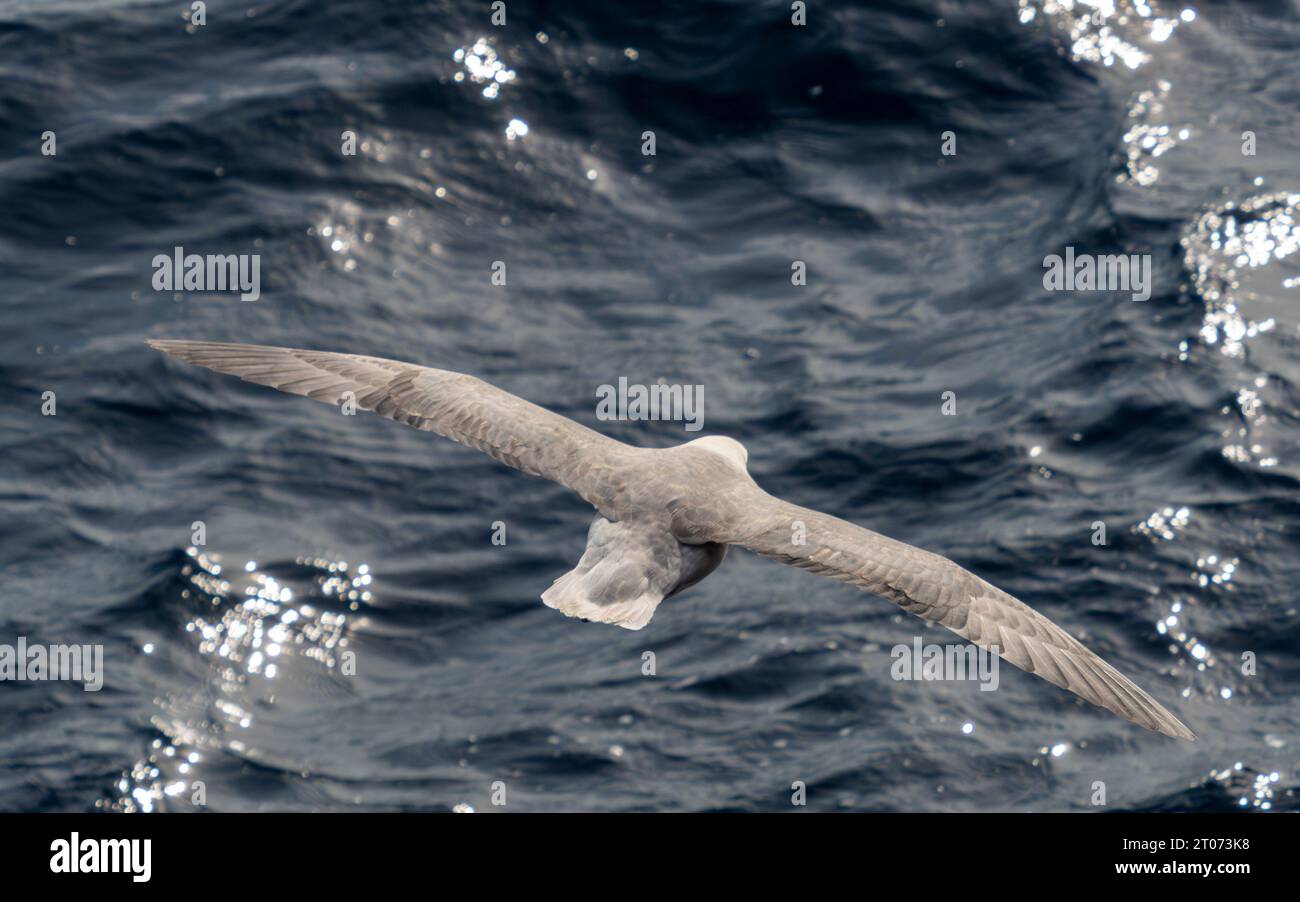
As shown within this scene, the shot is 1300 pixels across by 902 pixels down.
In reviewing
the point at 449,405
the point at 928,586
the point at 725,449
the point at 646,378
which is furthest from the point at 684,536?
the point at 646,378

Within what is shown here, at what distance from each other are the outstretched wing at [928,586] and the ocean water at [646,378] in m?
3.55

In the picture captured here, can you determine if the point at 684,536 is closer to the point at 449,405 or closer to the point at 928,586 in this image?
the point at 928,586

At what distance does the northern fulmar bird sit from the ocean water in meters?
3.54

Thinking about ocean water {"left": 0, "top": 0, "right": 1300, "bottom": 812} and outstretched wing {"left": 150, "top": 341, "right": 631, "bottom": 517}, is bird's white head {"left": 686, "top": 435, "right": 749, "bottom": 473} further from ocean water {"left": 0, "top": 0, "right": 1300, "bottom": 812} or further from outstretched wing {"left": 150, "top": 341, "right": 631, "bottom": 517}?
ocean water {"left": 0, "top": 0, "right": 1300, "bottom": 812}

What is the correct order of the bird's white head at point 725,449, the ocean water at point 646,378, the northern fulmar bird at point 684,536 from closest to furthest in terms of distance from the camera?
the northern fulmar bird at point 684,536, the bird's white head at point 725,449, the ocean water at point 646,378

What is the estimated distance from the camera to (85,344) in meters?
15.5

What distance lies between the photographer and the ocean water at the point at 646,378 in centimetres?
1309

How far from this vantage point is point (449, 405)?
10781mm

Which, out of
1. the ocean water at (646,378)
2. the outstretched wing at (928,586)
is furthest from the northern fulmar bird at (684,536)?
the ocean water at (646,378)

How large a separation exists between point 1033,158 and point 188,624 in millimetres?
10685

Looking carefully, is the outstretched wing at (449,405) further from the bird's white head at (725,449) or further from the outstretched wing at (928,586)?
the outstretched wing at (928,586)

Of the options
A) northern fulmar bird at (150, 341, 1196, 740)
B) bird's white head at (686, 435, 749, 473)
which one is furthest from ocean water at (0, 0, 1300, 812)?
northern fulmar bird at (150, 341, 1196, 740)

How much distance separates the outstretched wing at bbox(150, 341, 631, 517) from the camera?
10203 millimetres

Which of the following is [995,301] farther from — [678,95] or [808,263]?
[678,95]
